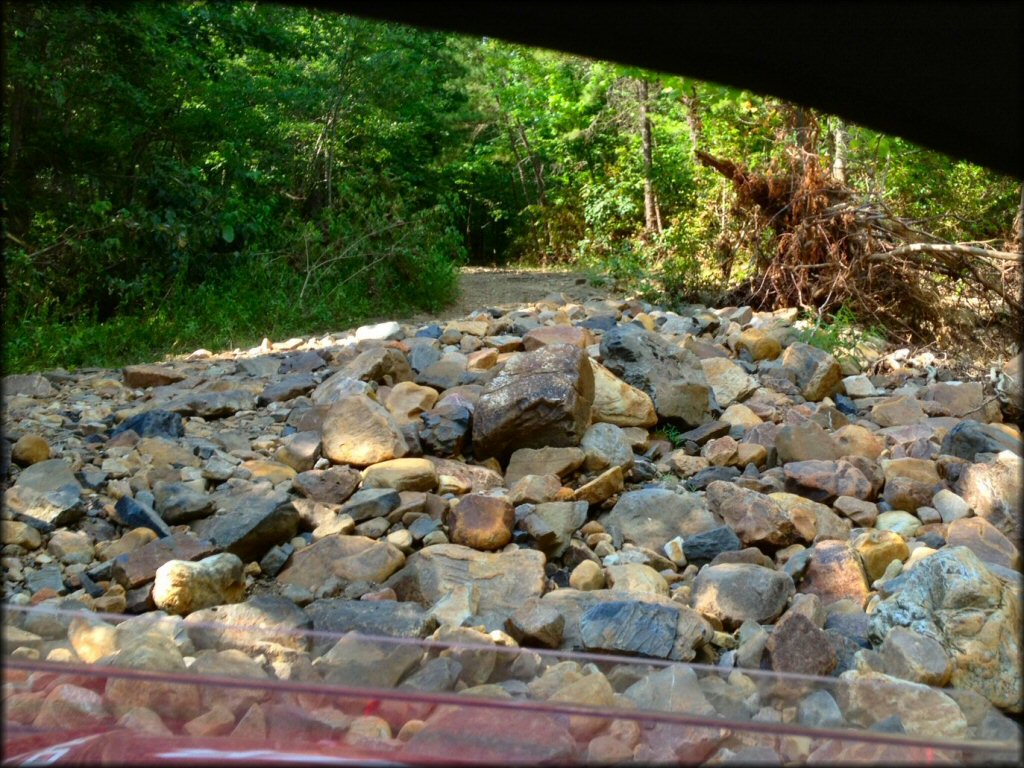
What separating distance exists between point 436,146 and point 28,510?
16.7 metres

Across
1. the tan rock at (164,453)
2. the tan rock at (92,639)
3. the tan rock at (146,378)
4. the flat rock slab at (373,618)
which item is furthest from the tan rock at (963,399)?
the tan rock at (92,639)

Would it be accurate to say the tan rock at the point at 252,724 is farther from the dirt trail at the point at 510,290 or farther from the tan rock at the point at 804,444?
the dirt trail at the point at 510,290

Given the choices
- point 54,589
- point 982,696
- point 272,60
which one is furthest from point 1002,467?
point 272,60

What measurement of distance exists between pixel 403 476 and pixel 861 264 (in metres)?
5.04

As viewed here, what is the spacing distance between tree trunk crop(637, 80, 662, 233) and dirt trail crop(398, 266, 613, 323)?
206cm

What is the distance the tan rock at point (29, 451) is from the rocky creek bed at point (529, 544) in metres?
0.02

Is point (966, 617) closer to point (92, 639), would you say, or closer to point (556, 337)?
point (92, 639)

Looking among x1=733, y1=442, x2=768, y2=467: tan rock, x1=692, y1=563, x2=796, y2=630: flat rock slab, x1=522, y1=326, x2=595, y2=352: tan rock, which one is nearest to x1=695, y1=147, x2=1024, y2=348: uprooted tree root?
x1=522, y1=326, x2=595, y2=352: tan rock

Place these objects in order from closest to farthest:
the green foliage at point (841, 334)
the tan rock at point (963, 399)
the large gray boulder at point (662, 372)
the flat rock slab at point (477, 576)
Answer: the flat rock slab at point (477, 576), the large gray boulder at point (662, 372), the tan rock at point (963, 399), the green foliage at point (841, 334)

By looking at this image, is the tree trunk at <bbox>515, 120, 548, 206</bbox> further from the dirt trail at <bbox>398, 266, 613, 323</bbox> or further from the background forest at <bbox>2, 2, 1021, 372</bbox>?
the background forest at <bbox>2, 2, 1021, 372</bbox>

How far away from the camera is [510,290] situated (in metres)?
12.1

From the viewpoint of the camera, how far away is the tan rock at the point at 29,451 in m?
4.36

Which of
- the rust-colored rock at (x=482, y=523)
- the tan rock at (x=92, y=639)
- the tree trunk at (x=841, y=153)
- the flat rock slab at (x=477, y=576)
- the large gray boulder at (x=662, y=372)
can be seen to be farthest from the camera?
the tree trunk at (x=841, y=153)

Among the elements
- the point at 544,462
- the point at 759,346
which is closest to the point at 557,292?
the point at 759,346
